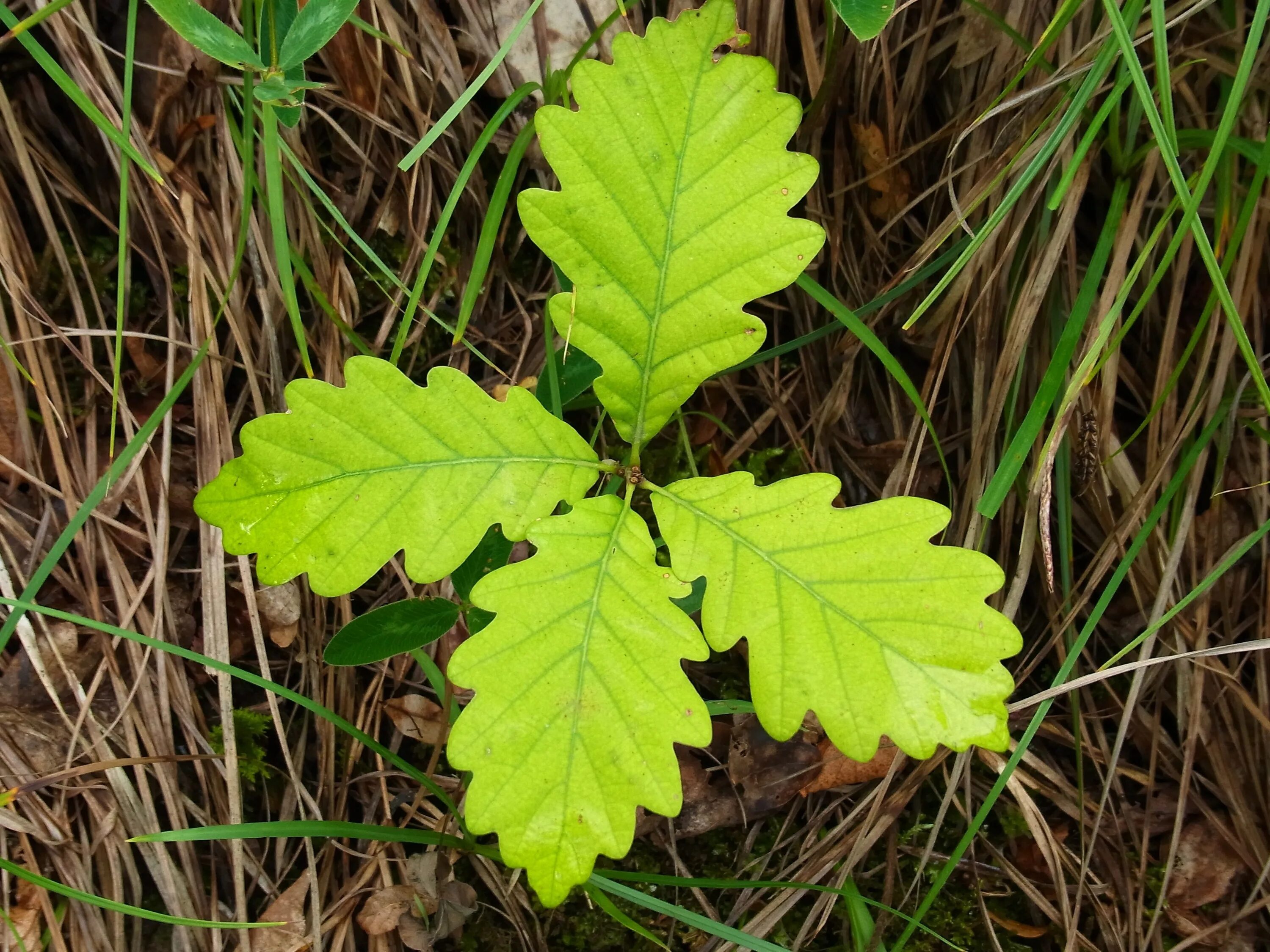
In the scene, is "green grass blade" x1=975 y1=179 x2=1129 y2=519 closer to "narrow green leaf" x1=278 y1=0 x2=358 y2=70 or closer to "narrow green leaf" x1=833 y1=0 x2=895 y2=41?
"narrow green leaf" x1=833 y1=0 x2=895 y2=41

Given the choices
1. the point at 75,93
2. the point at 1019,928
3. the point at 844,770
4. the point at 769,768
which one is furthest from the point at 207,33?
the point at 1019,928

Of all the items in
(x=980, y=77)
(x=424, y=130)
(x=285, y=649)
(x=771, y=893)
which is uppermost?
(x=424, y=130)

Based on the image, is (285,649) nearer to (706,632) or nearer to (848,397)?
(706,632)

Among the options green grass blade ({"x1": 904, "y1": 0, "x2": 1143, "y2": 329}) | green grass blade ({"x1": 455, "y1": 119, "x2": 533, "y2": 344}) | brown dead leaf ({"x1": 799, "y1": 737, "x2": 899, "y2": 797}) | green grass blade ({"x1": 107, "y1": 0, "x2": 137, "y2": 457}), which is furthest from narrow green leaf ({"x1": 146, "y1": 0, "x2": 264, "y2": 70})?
brown dead leaf ({"x1": 799, "y1": 737, "x2": 899, "y2": 797})

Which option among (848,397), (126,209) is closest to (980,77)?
(848,397)

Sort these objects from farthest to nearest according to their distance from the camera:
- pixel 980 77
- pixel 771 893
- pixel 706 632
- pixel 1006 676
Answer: pixel 771 893 < pixel 980 77 < pixel 706 632 < pixel 1006 676
